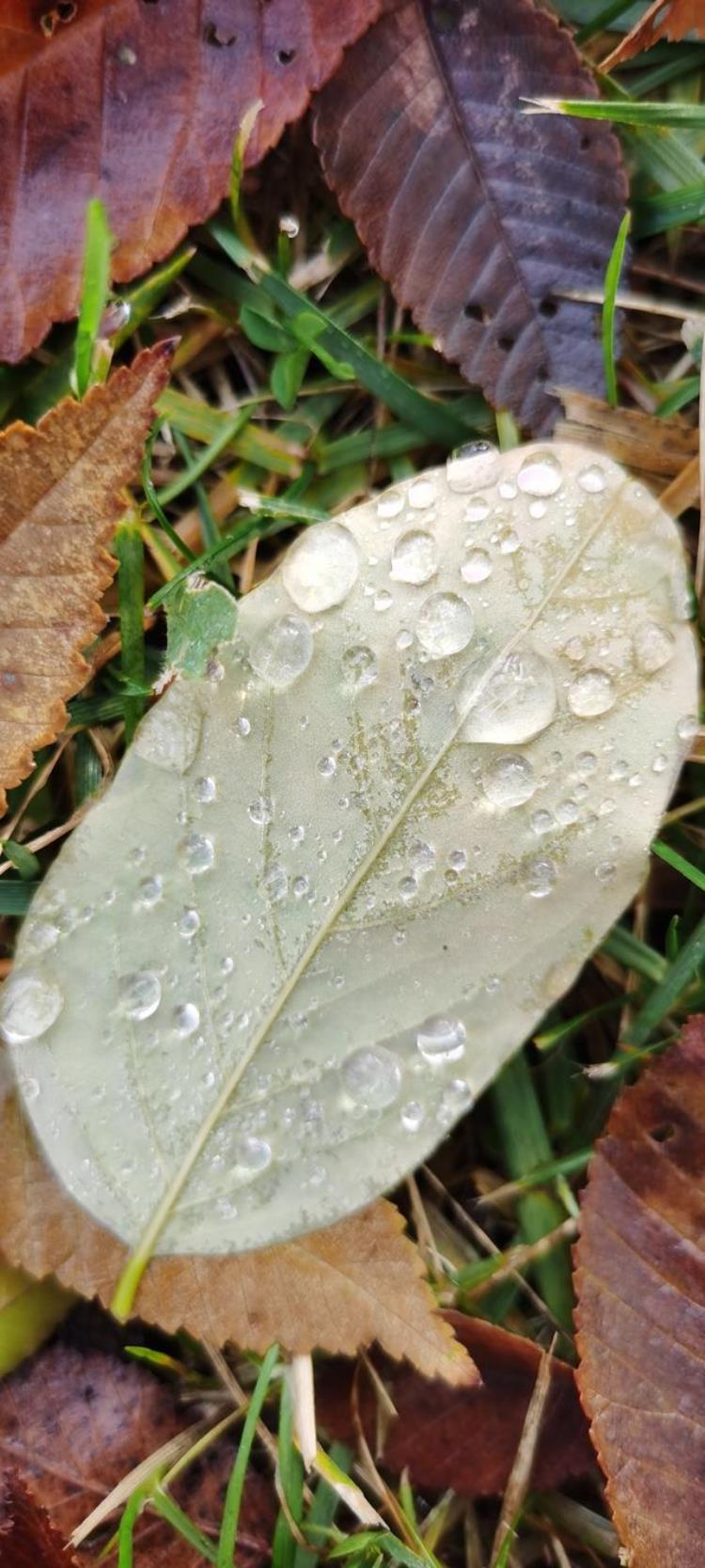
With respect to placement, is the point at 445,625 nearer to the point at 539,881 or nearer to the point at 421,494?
the point at 421,494

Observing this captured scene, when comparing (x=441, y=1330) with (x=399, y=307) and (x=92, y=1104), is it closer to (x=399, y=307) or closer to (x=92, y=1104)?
(x=92, y=1104)

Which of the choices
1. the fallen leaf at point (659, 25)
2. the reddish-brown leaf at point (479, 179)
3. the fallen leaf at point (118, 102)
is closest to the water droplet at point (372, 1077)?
the reddish-brown leaf at point (479, 179)

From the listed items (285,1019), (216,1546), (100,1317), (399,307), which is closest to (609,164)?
(399,307)

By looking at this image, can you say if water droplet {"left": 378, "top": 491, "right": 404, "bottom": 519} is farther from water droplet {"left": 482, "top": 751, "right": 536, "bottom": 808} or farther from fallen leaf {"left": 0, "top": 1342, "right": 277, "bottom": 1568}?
fallen leaf {"left": 0, "top": 1342, "right": 277, "bottom": 1568}

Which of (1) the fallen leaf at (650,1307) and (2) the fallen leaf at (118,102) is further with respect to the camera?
(2) the fallen leaf at (118,102)

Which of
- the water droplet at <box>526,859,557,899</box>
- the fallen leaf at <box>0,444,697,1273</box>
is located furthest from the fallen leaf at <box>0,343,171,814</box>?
the water droplet at <box>526,859,557,899</box>

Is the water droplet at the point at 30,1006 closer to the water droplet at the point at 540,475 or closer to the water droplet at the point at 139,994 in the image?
the water droplet at the point at 139,994
